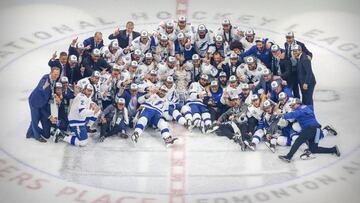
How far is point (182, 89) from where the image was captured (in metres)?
11.4

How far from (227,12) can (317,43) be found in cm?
140

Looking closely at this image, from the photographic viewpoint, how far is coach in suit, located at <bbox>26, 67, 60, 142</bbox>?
10.8m

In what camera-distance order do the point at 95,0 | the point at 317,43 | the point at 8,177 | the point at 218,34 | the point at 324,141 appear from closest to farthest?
the point at 8,177 < the point at 324,141 < the point at 218,34 < the point at 317,43 < the point at 95,0

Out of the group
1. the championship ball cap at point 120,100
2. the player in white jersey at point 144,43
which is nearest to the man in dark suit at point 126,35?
the player in white jersey at point 144,43

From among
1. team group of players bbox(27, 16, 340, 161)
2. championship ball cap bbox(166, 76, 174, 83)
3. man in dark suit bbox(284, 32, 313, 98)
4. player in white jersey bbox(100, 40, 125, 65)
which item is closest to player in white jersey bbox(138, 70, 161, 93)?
team group of players bbox(27, 16, 340, 161)

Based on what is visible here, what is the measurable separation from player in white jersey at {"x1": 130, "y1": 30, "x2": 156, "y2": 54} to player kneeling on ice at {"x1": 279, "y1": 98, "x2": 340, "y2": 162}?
202cm

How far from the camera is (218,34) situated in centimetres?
1205

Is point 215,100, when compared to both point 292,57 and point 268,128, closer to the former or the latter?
point 268,128

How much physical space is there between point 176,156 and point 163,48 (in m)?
1.70

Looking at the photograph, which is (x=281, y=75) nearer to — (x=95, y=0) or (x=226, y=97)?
(x=226, y=97)

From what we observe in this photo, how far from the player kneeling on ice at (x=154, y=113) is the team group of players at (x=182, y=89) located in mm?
11

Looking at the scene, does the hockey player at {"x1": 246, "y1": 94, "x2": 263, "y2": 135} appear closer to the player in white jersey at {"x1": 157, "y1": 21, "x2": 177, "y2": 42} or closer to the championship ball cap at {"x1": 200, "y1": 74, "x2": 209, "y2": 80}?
the championship ball cap at {"x1": 200, "y1": 74, "x2": 209, "y2": 80}

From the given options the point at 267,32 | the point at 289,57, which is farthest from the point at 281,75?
the point at 267,32

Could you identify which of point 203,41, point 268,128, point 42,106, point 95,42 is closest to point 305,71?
point 268,128
